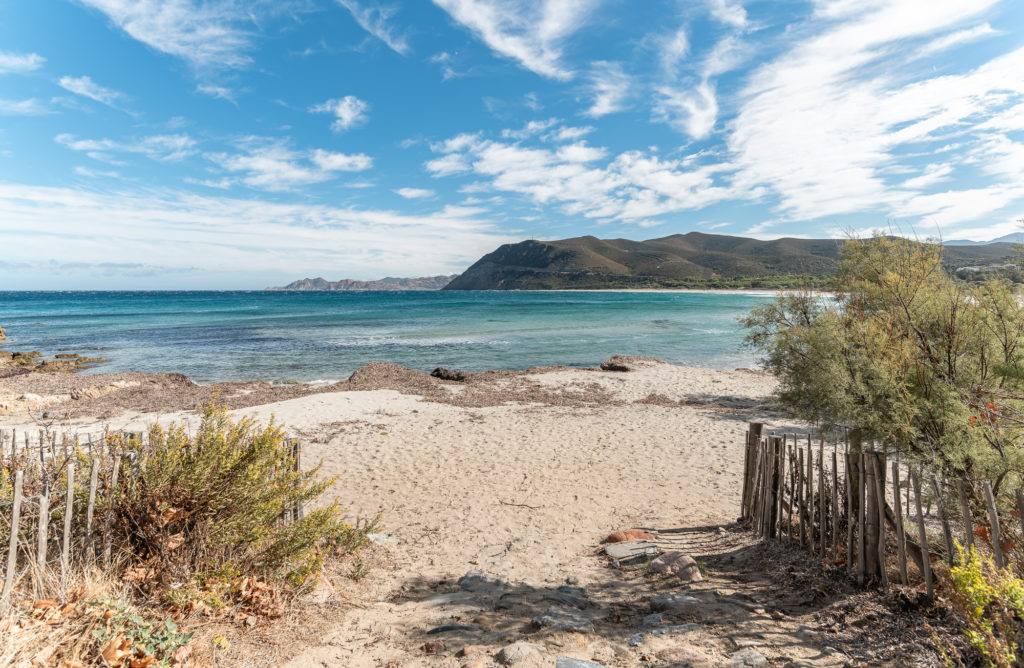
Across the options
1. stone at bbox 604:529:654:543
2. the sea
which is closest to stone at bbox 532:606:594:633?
stone at bbox 604:529:654:543

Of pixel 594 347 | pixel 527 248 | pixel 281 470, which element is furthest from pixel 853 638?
pixel 527 248

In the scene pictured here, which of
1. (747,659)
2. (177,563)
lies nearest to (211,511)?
(177,563)

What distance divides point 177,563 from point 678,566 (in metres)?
4.58

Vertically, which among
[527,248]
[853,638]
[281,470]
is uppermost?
[527,248]

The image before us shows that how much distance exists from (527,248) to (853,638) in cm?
18656

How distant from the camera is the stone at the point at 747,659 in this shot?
3355mm

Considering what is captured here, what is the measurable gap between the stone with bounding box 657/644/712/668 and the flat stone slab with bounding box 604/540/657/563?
6.37 ft

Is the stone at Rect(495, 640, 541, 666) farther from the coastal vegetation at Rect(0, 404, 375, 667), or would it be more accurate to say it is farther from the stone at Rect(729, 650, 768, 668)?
the coastal vegetation at Rect(0, 404, 375, 667)

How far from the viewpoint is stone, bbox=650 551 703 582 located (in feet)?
16.3

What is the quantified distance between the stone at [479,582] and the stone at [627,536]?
1.65 metres

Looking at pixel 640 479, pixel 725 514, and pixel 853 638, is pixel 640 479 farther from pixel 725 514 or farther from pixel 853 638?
pixel 853 638

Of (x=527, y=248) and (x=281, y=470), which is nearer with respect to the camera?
(x=281, y=470)

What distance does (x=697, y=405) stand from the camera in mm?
14891

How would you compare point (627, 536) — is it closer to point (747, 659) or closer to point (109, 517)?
point (747, 659)
